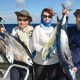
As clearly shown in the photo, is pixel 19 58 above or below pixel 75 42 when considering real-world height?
below

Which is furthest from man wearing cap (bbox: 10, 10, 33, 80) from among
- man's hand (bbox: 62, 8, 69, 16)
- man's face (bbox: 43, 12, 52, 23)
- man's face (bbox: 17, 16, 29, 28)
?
man's hand (bbox: 62, 8, 69, 16)

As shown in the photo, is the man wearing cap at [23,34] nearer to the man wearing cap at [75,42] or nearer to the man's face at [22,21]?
the man's face at [22,21]

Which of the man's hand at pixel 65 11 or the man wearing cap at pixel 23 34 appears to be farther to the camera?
the man wearing cap at pixel 23 34

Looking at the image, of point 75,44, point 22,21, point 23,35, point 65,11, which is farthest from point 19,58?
point 65,11

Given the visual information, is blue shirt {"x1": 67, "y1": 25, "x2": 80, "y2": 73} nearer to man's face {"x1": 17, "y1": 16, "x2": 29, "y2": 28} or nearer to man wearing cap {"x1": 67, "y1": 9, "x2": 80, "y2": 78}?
man wearing cap {"x1": 67, "y1": 9, "x2": 80, "y2": 78}

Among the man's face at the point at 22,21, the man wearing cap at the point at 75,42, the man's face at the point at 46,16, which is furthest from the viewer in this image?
the man's face at the point at 22,21

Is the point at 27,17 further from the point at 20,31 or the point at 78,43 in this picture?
the point at 78,43

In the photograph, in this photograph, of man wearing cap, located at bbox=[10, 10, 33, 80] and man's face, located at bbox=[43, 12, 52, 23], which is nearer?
man's face, located at bbox=[43, 12, 52, 23]

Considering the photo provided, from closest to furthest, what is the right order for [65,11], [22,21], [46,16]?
1. [65,11]
2. [46,16]
3. [22,21]

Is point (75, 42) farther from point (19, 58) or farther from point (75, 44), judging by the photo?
point (19, 58)

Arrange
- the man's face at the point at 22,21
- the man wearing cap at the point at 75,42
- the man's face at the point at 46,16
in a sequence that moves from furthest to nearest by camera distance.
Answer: the man's face at the point at 22,21, the man's face at the point at 46,16, the man wearing cap at the point at 75,42

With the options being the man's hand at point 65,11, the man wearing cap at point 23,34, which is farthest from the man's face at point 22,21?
the man's hand at point 65,11

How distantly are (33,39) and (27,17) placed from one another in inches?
20.0

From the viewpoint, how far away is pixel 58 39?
7.04 meters
